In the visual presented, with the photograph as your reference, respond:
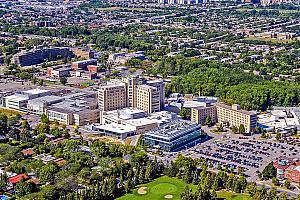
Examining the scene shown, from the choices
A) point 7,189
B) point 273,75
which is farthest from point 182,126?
point 273,75

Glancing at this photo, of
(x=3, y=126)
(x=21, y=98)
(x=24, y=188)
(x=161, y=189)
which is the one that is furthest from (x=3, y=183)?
(x=21, y=98)

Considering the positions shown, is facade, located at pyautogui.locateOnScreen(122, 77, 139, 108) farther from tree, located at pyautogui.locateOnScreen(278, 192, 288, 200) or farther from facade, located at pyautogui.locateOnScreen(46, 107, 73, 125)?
tree, located at pyautogui.locateOnScreen(278, 192, 288, 200)

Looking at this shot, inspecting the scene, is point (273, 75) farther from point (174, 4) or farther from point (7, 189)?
point (174, 4)

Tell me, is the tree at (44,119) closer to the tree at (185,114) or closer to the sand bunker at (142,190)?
the tree at (185,114)

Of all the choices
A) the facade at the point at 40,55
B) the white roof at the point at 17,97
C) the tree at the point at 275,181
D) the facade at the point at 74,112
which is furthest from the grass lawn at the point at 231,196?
the facade at the point at 40,55

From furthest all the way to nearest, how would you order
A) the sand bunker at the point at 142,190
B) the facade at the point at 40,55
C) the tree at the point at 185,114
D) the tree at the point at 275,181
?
the facade at the point at 40,55 < the tree at the point at 185,114 < the tree at the point at 275,181 < the sand bunker at the point at 142,190

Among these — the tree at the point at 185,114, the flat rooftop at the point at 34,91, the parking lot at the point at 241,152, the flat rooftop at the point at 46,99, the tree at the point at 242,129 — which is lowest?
the parking lot at the point at 241,152
